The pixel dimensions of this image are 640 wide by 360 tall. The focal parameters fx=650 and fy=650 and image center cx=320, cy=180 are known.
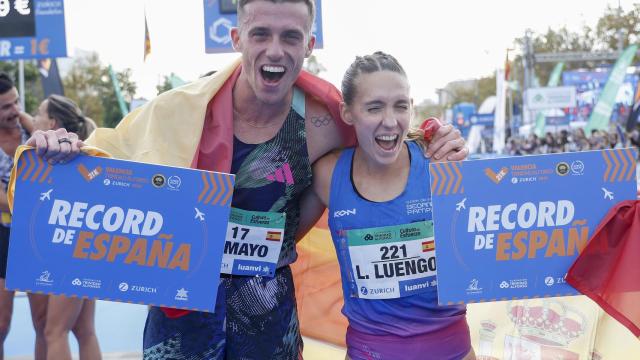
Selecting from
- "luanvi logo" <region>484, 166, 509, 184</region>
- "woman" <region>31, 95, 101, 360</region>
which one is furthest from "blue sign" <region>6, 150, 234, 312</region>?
"woman" <region>31, 95, 101, 360</region>

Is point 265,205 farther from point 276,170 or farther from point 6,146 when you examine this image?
point 6,146

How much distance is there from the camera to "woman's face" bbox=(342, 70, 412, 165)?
245 cm

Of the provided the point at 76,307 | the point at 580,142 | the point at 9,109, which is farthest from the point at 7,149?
the point at 580,142

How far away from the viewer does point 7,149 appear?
418cm

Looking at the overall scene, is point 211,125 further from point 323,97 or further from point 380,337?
point 380,337

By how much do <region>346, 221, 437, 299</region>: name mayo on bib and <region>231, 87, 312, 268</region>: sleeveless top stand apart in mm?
285

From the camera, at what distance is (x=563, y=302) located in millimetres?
3676

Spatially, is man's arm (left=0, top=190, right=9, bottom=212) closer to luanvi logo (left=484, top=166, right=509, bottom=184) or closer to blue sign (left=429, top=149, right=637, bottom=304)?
blue sign (left=429, top=149, right=637, bottom=304)

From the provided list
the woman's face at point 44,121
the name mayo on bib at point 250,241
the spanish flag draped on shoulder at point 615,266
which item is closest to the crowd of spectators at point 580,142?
the woman's face at point 44,121

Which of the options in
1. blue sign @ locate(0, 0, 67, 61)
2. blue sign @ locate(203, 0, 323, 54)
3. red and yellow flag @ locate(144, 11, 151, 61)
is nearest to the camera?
blue sign @ locate(203, 0, 323, 54)

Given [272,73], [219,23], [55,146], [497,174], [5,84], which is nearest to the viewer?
[55,146]

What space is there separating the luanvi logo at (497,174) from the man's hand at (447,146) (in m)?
0.25

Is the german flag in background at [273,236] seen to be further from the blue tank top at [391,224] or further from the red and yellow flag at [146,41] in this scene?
the red and yellow flag at [146,41]

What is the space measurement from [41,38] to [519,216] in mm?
7261
